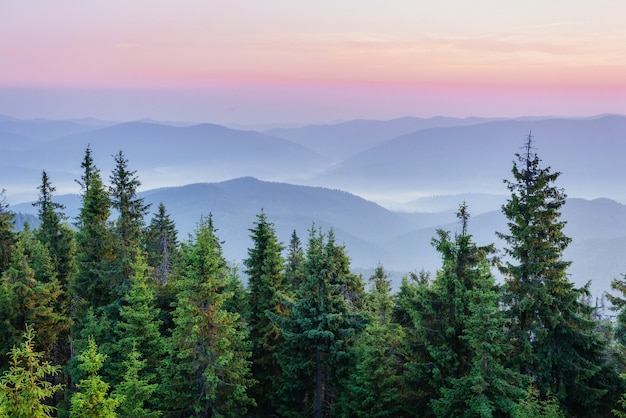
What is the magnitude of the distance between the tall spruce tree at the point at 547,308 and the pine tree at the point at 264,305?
1259cm

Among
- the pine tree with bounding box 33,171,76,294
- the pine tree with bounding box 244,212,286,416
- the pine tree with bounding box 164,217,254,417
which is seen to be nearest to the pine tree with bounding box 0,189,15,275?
the pine tree with bounding box 33,171,76,294

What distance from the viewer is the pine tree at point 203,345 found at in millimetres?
23000

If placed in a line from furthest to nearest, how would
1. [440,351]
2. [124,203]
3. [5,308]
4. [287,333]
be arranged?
[124,203], [5,308], [287,333], [440,351]

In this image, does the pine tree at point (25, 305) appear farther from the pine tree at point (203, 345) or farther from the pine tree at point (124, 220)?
the pine tree at point (203, 345)

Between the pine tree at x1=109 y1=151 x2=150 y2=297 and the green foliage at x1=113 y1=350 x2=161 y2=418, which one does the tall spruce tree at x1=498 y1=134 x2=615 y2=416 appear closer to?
the green foliage at x1=113 y1=350 x2=161 y2=418

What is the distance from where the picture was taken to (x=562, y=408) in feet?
74.3

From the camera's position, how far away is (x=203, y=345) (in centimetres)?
2367

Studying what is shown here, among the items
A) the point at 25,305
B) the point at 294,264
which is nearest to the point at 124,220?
the point at 25,305

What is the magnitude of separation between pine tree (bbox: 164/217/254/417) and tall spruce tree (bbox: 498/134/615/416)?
12.8 meters

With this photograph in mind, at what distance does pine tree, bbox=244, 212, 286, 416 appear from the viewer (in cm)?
2969

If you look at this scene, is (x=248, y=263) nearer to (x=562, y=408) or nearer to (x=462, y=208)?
(x=462, y=208)

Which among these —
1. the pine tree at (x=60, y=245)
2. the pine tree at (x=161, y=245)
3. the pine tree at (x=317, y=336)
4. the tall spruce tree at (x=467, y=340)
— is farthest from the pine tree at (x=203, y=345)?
the pine tree at (x=60, y=245)

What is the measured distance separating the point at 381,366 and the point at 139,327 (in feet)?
39.9

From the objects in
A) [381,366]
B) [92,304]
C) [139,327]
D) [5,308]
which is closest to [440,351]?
[381,366]
